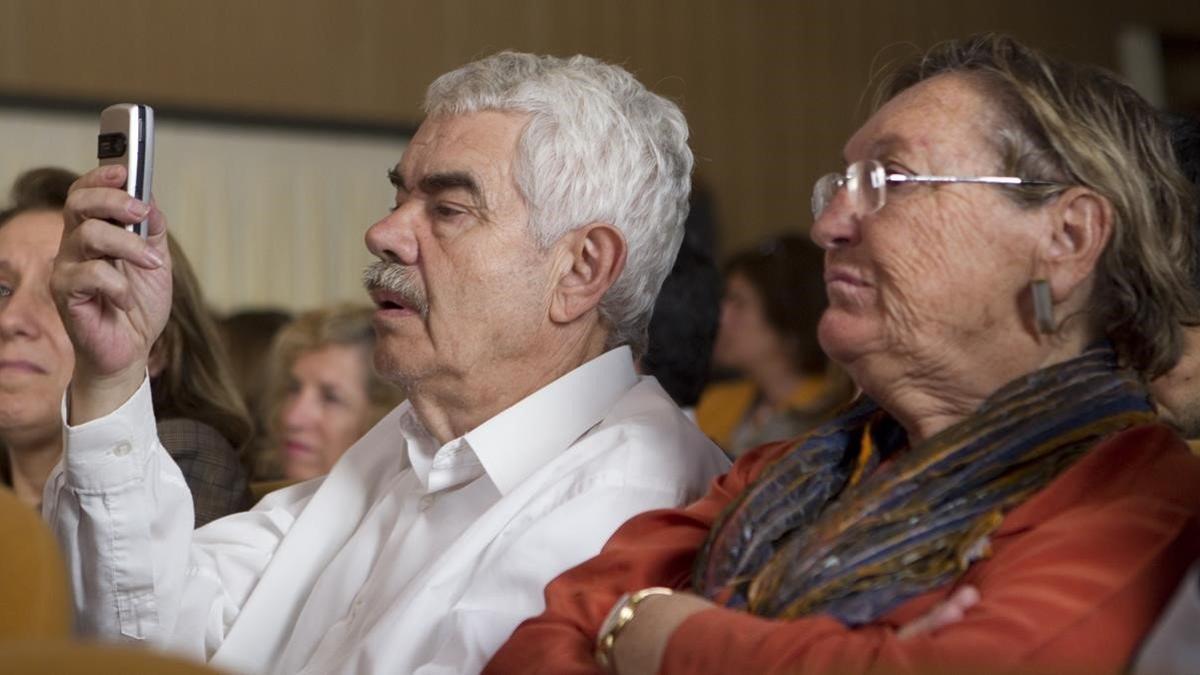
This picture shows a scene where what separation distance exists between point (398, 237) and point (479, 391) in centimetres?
21

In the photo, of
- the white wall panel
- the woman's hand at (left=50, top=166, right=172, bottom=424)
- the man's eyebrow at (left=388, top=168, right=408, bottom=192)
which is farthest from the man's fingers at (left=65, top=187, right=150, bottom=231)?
the white wall panel

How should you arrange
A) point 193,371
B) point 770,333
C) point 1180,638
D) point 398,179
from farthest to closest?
point 770,333 < point 193,371 < point 398,179 < point 1180,638

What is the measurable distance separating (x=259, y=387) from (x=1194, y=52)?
244 inches

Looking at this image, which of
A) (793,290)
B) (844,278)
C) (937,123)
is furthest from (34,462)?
(793,290)

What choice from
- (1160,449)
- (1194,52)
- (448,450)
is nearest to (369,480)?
(448,450)

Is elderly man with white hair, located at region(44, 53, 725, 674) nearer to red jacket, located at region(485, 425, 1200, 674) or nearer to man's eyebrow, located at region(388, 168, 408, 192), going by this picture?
man's eyebrow, located at region(388, 168, 408, 192)

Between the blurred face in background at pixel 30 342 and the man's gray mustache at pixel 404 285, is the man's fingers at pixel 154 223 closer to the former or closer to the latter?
the man's gray mustache at pixel 404 285

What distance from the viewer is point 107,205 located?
189 centimetres

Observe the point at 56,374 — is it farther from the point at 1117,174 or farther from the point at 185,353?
the point at 1117,174

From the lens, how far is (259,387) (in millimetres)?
4168

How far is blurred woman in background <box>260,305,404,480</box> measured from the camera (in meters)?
3.93

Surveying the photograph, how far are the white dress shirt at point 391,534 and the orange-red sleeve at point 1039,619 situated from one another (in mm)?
391

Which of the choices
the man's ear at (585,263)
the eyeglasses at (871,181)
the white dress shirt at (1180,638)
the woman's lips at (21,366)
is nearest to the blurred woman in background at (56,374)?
the woman's lips at (21,366)

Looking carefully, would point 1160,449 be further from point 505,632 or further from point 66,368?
point 66,368
